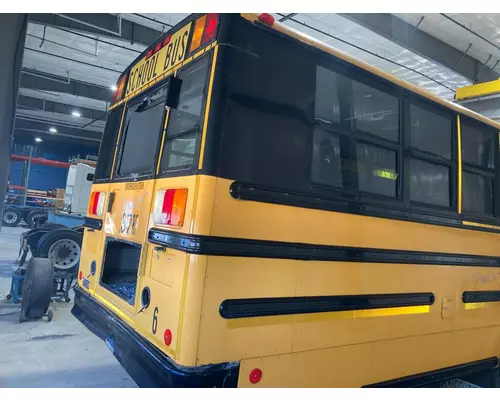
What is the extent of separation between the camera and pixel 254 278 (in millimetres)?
1775

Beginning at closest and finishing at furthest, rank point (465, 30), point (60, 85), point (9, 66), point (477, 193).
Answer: point (477, 193), point (9, 66), point (465, 30), point (60, 85)

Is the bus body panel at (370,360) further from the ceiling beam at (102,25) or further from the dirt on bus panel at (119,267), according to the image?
the ceiling beam at (102,25)

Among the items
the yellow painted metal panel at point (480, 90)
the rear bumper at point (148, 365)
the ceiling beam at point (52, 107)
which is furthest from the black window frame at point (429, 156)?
the ceiling beam at point (52, 107)

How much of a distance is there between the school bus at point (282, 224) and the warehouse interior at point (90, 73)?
6.8 inches

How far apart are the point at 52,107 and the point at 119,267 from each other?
14016 mm

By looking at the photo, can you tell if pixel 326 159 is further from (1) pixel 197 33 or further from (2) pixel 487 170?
(2) pixel 487 170

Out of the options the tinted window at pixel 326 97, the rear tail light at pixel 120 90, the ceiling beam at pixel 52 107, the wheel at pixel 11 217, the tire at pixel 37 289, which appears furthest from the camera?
the wheel at pixel 11 217

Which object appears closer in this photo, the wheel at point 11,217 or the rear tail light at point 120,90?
the rear tail light at point 120,90

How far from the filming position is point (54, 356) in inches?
141

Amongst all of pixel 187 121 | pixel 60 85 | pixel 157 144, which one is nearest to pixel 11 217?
pixel 60 85

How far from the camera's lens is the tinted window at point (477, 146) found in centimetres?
281

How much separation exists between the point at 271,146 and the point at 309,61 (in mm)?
569

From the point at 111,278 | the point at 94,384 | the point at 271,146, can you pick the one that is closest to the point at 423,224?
the point at 271,146

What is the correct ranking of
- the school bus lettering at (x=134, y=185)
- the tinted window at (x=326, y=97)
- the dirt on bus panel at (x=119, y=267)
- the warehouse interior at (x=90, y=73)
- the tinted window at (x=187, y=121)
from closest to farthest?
the tinted window at (x=187, y=121) → the tinted window at (x=326, y=97) → the school bus lettering at (x=134, y=185) → the dirt on bus panel at (x=119, y=267) → the warehouse interior at (x=90, y=73)
